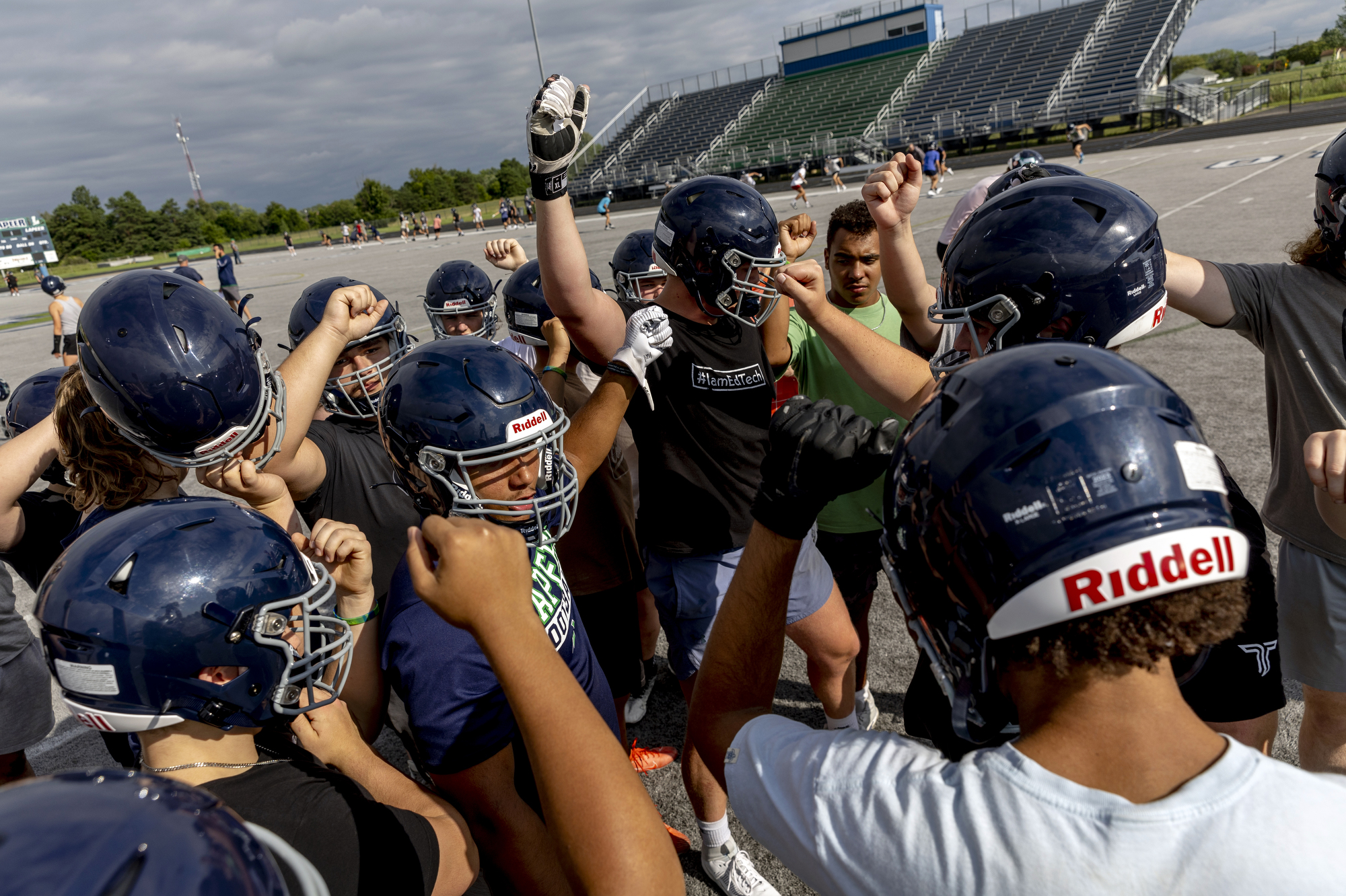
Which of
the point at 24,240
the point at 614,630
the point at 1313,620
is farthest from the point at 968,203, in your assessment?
the point at 24,240

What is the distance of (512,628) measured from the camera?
140cm

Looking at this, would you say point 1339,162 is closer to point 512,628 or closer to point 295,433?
point 512,628

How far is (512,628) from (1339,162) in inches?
118

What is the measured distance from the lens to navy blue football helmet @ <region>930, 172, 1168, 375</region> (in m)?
2.01

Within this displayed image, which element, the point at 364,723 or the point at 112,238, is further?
the point at 112,238

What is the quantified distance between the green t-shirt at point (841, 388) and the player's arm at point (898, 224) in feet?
1.40

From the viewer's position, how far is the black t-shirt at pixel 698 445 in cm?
315

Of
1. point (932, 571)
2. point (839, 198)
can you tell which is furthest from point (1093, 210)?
point (839, 198)

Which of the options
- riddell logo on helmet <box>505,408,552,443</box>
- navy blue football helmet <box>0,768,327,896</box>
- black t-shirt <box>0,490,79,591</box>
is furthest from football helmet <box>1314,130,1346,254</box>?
black t-shirt <box>0,490,79,591</box>

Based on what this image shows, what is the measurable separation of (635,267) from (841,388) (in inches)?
83.7

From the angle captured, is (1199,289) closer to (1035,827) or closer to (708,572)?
(708,572)

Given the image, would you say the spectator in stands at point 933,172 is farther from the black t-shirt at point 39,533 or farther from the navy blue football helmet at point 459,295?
the black t-shirt at point 39,533

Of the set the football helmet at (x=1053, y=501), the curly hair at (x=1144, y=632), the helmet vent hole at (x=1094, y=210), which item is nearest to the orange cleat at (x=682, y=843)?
the football helmet at (x=1053, y=501)

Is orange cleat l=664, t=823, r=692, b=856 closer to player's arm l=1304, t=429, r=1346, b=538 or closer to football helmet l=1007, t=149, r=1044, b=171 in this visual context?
player's arm l=1304, t=429, r=1346, b=538
